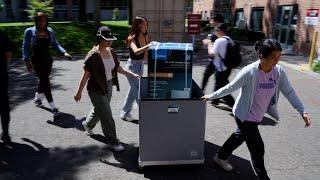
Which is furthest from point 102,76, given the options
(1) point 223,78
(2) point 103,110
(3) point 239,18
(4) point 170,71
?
(3) point 239,18

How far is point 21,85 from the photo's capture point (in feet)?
30.8

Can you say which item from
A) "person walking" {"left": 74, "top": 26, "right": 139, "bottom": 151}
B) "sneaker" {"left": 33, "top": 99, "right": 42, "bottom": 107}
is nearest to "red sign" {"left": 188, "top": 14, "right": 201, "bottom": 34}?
"sneaker" {"left": 33, "top": 99, "right": 42, "bottom": 107}

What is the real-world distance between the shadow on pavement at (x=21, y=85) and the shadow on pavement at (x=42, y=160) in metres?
2.47

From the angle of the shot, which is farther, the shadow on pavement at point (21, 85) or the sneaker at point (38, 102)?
the shadow on pavement at point (21, 85)

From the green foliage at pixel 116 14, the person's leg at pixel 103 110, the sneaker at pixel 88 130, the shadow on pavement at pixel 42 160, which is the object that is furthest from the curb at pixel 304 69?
the green foliage at pixel 116 14

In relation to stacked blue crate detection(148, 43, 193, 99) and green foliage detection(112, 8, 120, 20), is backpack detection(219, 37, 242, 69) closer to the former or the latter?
stacked blue crate detection(148, 43, 193, 99)

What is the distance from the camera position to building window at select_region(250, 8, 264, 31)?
71.3 ft

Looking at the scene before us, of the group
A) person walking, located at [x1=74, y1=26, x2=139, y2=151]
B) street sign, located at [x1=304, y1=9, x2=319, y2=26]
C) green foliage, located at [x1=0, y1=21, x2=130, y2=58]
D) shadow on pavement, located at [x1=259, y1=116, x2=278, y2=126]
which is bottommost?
shadow on pavement, located at [x1=259, y1=116, x2=278, y2=126]

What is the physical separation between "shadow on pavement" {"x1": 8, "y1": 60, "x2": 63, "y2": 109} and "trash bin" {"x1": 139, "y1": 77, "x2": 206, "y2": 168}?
4.15 meters

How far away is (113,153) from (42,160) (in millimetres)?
942

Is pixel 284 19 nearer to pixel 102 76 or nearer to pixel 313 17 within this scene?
pixel 313 17

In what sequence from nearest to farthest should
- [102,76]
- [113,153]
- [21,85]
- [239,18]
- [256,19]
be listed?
[102,76]
[113,153]
[21,85]
[256,19]
[239,18]

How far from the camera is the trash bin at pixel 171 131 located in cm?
427

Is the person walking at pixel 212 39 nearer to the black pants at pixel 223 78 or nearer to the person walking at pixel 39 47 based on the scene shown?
the black pants at pixel 223 78
